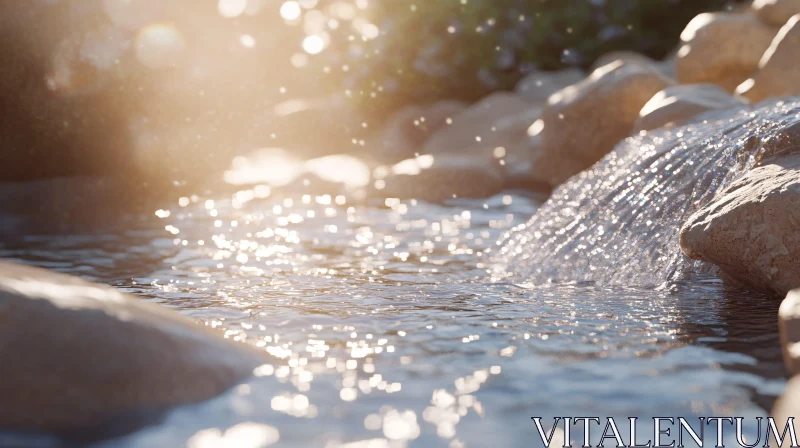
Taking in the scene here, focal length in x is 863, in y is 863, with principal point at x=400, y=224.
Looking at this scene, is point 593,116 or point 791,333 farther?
point 593,116

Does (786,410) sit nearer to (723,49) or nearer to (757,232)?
(757,232)

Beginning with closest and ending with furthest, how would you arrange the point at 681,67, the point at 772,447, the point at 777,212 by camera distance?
the point at 772,447 → the point at 777,212 → the point at 681,67

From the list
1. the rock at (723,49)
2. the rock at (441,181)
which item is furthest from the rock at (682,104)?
the rock at (441,181)

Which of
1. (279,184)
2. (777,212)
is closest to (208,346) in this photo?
(777,212)

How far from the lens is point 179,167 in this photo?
11.0 metres

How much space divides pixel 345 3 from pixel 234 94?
24.8ft

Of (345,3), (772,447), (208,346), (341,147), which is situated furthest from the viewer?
(345,3)

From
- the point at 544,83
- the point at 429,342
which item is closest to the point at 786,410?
the point at 429,342

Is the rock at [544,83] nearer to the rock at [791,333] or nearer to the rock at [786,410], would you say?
the rock at [791,333]

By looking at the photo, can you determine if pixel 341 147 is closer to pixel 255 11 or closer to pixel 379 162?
pixel 379 162

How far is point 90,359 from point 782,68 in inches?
295

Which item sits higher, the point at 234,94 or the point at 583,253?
the point at 234,94

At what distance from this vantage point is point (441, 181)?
1012 cm

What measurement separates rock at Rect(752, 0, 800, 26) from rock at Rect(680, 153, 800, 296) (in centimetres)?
601
